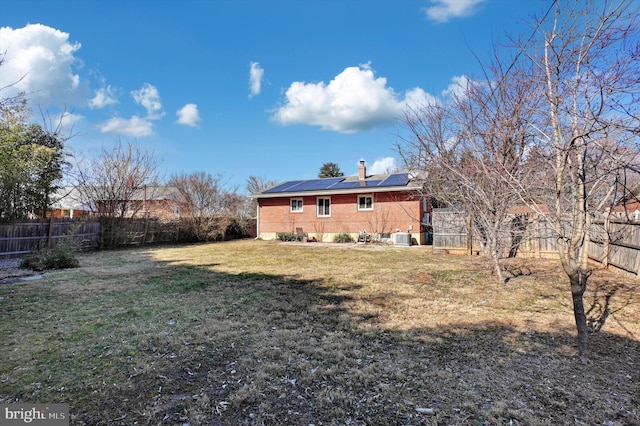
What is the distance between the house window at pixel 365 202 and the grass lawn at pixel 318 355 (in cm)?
1133

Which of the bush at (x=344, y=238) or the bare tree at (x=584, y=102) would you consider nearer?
the bare tree at (x=584, y=102)

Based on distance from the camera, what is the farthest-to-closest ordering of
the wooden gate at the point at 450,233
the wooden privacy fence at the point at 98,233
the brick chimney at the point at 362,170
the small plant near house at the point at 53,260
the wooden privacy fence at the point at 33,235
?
1. the brick chimney at the point at 362,170
2. the wooden gate at the point at 450,233
3. the wooden privacy fence at the point at 98,233
4. the wooden privacy fence at the point at 33,235
5. the small plant near house at the point at 53,260

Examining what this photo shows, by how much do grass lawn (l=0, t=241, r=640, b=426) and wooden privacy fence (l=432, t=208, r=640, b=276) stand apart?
3.68 feet

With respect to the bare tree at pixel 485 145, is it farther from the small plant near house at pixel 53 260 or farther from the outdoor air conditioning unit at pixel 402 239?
the small plant near house at pixel 53 260

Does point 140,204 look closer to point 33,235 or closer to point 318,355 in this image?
point 33,235

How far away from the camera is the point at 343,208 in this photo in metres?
18.2

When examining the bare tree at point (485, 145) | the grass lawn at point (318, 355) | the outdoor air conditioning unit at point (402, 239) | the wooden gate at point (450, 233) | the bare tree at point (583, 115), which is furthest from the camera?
the outdoor air conditioning unit at point (402, 239)

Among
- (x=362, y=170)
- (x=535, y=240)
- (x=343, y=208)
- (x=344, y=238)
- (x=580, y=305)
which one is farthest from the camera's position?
(x=362, y=170)

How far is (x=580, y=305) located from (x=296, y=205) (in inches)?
673

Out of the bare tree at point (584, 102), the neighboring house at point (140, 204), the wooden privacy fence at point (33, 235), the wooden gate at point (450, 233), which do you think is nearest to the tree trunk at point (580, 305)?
the bare tree at point (584, 102)

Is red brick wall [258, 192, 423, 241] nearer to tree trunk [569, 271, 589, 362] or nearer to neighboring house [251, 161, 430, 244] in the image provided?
neighboring house [251, 161, 430, 244]

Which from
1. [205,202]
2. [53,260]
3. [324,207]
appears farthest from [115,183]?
[324,207]

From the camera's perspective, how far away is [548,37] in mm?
3469

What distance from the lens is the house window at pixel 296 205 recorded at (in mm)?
19516
